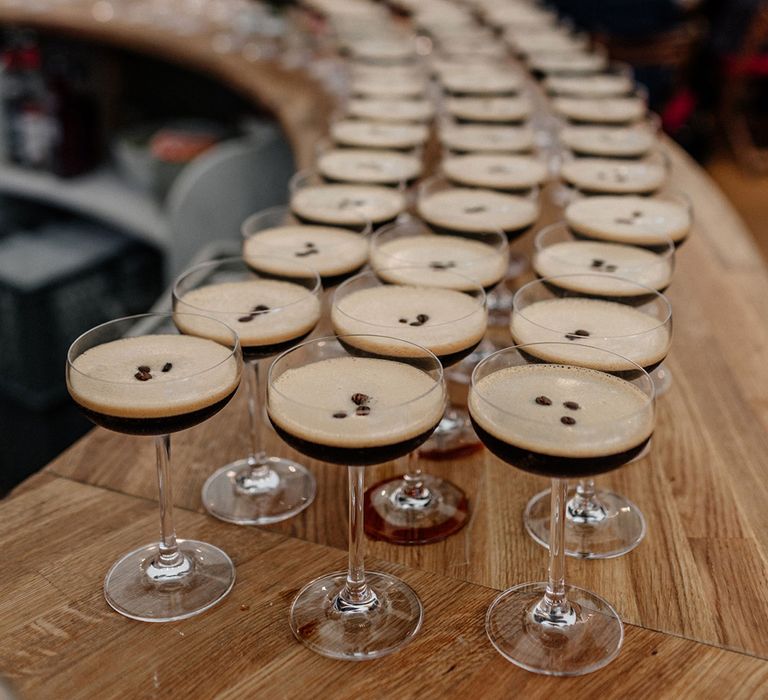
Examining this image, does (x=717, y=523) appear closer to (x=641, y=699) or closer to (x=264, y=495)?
(x=641, y=699)

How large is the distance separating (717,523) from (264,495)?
67cm

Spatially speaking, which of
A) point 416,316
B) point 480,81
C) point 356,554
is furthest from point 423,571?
point 480,81

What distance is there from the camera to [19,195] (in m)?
4.41

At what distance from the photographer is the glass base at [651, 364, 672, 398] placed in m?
1.78

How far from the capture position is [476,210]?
6.77 feet

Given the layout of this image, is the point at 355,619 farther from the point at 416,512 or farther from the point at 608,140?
the point at 608,140

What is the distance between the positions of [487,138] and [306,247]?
0.88 m

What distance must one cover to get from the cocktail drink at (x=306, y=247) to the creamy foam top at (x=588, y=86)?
4.51ft

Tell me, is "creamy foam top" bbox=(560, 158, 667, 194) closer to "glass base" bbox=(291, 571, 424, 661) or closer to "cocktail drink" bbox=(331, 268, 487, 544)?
"cocktail drink" bbox=(331, 268, 487, 544)

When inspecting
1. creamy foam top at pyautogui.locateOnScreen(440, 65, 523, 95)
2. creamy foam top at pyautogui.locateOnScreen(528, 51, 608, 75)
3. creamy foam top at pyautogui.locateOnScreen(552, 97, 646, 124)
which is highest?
creamy foam top at pyautogui.locateOnScreen(528, 51, 608, 75)

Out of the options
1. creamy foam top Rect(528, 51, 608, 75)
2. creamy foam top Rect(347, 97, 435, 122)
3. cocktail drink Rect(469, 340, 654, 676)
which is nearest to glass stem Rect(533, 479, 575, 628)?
cocktail drink Rect(469, 340, 654, 676)

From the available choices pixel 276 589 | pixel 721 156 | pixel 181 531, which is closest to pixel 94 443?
pixel 181 531

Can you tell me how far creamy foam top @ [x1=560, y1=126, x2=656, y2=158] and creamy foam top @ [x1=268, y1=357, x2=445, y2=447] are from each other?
140 cm

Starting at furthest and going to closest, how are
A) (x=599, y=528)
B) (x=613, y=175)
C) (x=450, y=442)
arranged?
(x=613, y=175) → (x=450, y=442) → (x=599, y=528)
